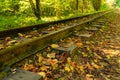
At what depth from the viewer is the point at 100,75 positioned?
10.0 feet

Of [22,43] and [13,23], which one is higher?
[22,43]

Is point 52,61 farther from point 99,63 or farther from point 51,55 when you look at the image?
point 99,63

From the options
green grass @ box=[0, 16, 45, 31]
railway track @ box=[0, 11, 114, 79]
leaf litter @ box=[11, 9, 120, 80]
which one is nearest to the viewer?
railway track @ box=[0, 11, 114, 79]

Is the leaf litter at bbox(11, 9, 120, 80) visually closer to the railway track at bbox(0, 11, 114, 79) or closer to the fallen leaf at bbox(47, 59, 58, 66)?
the fallen leaf at bbox(47, 59, 58, 66)

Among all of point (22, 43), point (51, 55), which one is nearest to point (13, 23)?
point (51, 55)

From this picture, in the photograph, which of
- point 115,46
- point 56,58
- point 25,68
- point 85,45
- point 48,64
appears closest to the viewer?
point 25,68

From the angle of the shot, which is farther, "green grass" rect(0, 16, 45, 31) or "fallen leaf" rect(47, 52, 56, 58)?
"green grass" rect(0, 16, 45, 31)

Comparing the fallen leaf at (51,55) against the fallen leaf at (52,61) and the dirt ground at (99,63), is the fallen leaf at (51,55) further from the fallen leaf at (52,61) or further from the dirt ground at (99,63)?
the dirt ground at (99,63)

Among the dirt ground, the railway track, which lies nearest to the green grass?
the railway track

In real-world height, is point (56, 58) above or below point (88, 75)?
above

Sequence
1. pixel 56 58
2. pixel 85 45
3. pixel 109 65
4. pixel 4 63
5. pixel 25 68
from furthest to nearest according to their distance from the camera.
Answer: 1. pixel 85 45
2. pixel 109 65
3. pixel 56 58
4. pixel 25 68
5. pixel 4 63

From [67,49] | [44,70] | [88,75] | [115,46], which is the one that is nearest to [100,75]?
[88,75]

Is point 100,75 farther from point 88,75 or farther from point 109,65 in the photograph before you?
point 109,65

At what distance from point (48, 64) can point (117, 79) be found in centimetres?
121
